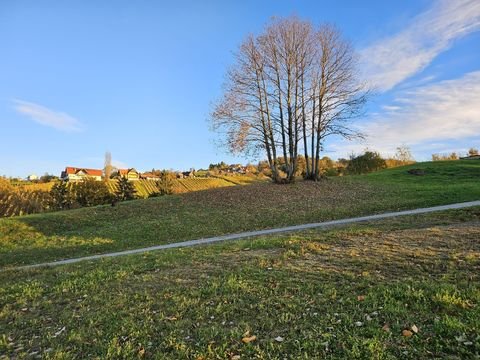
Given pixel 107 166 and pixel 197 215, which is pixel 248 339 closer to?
pixel 197 215

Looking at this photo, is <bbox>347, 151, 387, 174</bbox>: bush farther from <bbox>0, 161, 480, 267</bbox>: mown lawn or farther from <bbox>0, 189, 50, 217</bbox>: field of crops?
<bbox>0, 189, 50, 217</bbox>: field of crops

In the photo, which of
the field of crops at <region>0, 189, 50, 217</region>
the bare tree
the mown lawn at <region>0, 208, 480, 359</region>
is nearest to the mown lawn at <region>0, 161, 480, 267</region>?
the mown lawn at <region>0, 208, 480, 359</region>

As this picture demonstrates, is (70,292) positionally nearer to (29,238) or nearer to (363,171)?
(29,238)

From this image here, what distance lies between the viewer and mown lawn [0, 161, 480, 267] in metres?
14.1

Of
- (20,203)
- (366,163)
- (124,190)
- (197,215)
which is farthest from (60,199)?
(366,163)

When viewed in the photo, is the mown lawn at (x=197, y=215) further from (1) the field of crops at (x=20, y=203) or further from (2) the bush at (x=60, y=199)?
(2) the bush at (x=60, y=199)

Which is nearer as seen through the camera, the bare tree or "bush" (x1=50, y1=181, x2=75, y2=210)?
"bush" (x1=50, y1=181, x2=75, y2=210)

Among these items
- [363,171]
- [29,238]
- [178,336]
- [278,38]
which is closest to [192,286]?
[178,336]

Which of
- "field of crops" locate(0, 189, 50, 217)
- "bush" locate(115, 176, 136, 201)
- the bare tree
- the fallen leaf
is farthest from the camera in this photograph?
the bare tree

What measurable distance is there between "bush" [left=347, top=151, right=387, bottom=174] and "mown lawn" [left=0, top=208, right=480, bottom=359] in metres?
33.9

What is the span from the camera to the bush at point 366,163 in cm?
Answer: 4078

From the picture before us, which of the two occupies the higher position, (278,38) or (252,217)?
(278,38)

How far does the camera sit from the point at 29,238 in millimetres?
15430

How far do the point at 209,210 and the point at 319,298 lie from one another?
14478mm
